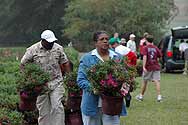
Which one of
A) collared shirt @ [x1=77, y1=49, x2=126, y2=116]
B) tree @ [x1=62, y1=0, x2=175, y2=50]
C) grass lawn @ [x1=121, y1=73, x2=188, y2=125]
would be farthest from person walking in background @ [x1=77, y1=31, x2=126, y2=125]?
tree @ [x1=62, y1=0, x2=175, y2=50]

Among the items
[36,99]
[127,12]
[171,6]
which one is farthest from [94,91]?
[171,6]

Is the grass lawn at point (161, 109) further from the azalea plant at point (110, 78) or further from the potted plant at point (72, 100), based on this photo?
the azalea plant at point (110, 78)

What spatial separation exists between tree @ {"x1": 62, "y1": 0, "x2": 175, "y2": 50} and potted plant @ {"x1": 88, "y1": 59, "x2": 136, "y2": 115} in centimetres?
3101

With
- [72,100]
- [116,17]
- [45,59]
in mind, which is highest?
[116,17]

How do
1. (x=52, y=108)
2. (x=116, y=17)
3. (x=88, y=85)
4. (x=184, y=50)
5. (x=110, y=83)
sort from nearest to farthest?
(x=110, y=83) < (x=88, y=85) < (x=52, y=108) < (x=184, y=50) < (x=116, y=17)

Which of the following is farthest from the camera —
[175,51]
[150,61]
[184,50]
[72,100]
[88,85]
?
[175,51]

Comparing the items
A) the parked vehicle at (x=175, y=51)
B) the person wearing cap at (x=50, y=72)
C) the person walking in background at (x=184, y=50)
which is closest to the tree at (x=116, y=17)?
the parked vehicle at (x=175, y=51)

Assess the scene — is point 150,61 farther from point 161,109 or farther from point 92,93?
point 92,93

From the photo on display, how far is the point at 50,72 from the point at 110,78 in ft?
8.17

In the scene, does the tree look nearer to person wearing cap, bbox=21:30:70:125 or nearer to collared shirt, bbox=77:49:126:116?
person wearing cap, bbox=21:30:70:125

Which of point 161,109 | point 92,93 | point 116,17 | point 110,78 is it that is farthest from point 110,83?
point 116,17

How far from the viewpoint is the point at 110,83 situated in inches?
252

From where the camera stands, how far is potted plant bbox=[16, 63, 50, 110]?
8.39 meters

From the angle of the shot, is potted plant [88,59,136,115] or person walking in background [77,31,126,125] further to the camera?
person walking in background [77,31,126,125]
